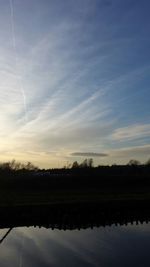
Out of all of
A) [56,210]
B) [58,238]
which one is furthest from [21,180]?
[58,238]

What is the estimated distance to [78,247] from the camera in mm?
44594

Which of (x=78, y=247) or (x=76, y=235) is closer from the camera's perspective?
(x=78, y=247)

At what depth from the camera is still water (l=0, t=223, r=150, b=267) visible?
36.8 meters

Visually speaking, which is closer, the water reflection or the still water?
the still water

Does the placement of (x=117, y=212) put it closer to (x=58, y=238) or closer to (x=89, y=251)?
(x=58, y=238)

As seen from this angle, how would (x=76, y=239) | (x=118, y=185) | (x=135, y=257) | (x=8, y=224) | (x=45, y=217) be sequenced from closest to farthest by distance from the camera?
1. (x=135, y=257)
2. (x=76, y=239)
3. (x=8, y=224)
4. (x=45, y=217)
5. (x=118, y=185)

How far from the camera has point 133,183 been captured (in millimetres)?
123062

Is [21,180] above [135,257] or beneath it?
above

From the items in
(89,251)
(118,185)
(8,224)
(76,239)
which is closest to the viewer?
(89,251)

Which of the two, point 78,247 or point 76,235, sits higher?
point 76,235

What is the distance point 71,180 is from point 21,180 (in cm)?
1434

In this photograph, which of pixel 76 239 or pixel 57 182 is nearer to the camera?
pixel 76 239

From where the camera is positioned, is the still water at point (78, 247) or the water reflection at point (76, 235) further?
the water reflection at point (76, 235)

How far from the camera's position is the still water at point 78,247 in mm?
36750
